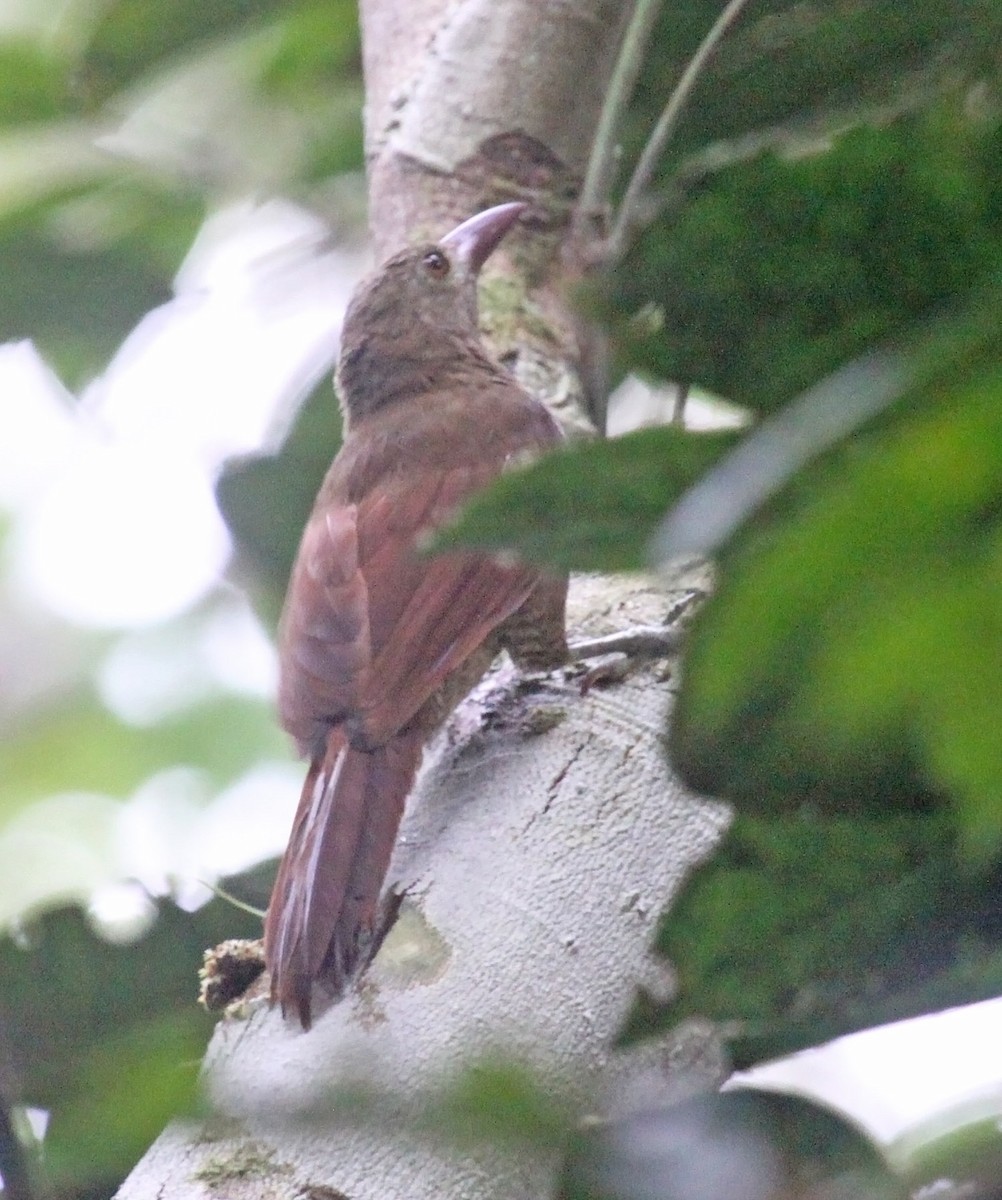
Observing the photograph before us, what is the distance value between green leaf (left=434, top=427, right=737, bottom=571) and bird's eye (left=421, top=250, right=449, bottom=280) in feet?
7.64

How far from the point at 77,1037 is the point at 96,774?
375cm

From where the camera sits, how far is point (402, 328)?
3.74 metres

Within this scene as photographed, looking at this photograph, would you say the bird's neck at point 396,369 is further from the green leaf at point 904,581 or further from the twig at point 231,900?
the green leaf at point 904,581

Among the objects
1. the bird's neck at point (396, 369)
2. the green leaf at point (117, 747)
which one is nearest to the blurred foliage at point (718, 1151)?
the bird's neck at point (396, 369)

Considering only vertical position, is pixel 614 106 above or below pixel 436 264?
below

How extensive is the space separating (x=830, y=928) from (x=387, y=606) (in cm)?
144

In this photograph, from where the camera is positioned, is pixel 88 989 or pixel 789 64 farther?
pixel 789 64

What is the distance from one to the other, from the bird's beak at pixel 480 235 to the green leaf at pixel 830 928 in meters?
1.98

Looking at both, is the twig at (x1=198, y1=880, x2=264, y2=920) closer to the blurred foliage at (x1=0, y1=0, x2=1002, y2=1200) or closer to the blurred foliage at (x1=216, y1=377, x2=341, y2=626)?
the blurred foliage at (x1=0, y1=0, x2=1002, y2=1200)

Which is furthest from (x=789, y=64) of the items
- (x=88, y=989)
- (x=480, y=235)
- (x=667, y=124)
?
(x=88, y=989)

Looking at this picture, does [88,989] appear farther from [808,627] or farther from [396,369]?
[396,369]

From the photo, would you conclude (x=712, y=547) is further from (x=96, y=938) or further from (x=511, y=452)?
(x=511, y=452)

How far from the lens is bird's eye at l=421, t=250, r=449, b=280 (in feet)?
10.5

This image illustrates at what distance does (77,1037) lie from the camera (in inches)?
82.0
